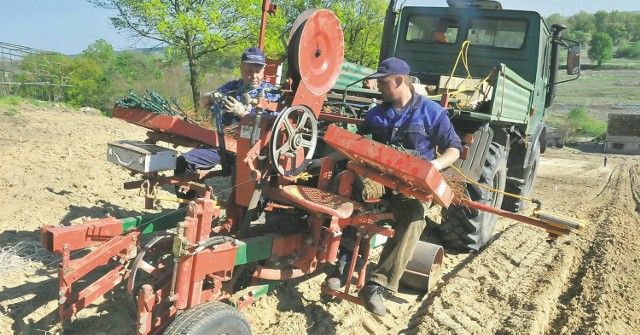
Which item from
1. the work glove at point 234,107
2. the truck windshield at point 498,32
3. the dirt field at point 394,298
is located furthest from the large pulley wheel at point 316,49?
the truck windshield at point 498,32

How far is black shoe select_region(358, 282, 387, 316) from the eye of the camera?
3.60 meters

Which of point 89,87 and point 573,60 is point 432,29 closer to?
point 573,60

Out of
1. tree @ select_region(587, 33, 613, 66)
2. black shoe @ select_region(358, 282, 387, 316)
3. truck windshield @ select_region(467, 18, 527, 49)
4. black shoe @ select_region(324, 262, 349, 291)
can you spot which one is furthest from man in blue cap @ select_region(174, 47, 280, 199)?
tree @ select_region(587, 33, 613, 66)

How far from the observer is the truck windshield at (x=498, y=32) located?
6.96 metres

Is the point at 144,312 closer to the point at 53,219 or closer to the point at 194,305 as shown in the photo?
the point at 194,305

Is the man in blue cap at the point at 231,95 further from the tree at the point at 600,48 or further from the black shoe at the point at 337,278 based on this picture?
the tree at the point at 600,48

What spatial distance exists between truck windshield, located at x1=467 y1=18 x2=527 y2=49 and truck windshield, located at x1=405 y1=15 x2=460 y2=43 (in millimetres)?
251

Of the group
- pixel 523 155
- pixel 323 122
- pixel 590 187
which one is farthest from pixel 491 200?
pixel 590 187

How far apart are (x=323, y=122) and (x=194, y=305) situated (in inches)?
110

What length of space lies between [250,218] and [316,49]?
122 centimetres

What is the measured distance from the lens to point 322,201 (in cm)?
340

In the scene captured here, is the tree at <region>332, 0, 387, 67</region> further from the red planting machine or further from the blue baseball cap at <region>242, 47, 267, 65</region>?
the red planting machine

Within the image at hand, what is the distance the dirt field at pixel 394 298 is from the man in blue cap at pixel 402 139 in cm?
50

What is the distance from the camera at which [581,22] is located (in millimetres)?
112625
